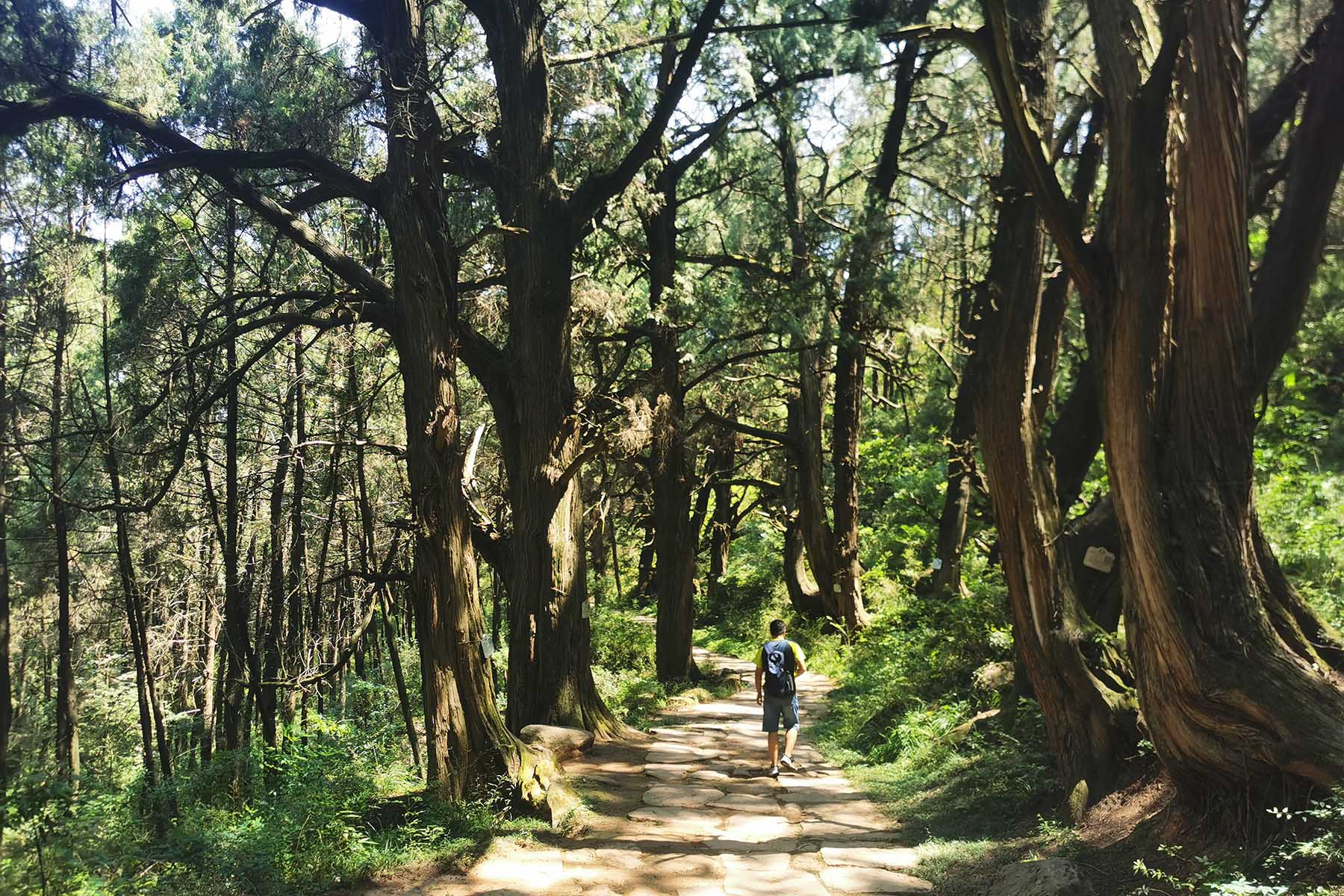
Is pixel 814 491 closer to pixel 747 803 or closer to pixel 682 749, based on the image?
pixel 682 749

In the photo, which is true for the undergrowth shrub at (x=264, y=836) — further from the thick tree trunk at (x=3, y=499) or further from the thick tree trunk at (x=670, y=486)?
the thick tree trunk at (x=670, y=486)

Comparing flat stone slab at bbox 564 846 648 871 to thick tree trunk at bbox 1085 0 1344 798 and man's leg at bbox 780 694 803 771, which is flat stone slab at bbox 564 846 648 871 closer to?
man's leg at bbox 780 694 803 771

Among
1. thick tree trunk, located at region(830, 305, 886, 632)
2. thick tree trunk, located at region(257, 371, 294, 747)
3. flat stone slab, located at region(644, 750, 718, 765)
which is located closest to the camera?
flat stone slab, located at region(644, 750, 718, 765)

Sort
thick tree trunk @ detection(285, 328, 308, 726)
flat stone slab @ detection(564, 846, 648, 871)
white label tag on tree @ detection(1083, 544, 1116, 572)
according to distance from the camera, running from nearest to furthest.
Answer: flat stone slab @ detection(564, 846, 648, 871)
white label tag on tree @ detection(1083, 544, 1116, 572)
thick tree trunk @ detection(285, 328, 308, 726)

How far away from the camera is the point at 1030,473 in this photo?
22.7ft

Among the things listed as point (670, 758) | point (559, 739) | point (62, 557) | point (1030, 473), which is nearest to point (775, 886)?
point (559, 739)

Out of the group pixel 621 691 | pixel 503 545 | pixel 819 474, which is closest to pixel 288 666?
pixel 621 691

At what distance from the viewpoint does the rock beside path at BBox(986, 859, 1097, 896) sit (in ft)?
14.7

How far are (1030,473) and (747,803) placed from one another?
388cm

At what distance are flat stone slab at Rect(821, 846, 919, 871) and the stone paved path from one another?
0.04ft

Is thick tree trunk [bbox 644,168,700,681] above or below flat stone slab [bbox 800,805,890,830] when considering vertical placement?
above

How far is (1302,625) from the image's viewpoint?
201 inches

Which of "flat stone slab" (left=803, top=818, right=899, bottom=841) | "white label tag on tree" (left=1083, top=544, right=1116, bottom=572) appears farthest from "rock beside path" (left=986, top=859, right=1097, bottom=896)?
"white label tag on tree" (left=1083, top=544, right=1116, bottom=572)

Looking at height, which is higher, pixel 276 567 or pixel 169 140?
pixel 169 140
